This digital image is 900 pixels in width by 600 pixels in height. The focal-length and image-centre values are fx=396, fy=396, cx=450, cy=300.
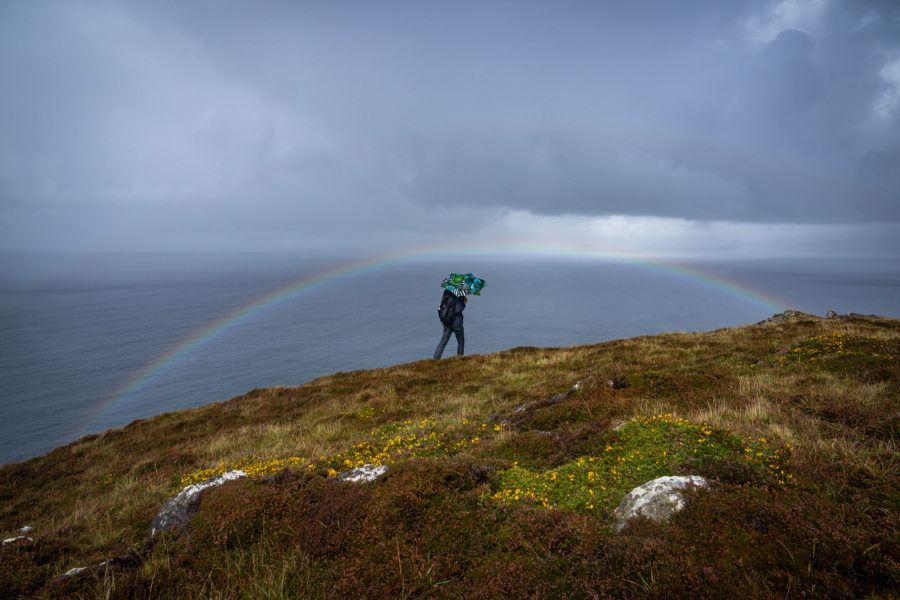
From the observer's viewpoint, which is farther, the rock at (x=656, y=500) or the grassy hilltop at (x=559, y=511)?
Answer: the rock at (x=656, y=500)

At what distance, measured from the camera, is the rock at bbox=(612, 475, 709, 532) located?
Answer: 484cm

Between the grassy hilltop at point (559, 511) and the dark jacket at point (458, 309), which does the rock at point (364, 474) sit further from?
the dark jacket at point (458, 309)

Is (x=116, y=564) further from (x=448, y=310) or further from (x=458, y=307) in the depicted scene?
(x=458, y=307)

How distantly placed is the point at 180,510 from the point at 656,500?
7603 millimetres

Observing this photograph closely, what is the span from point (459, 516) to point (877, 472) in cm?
552

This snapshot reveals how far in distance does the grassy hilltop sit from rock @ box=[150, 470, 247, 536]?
0.27 metres

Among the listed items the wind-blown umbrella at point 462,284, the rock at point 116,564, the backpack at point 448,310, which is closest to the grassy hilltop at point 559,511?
the rock at point 116,564

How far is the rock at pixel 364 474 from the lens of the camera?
7035 mm

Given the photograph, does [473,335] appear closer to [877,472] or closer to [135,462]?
[135,462]

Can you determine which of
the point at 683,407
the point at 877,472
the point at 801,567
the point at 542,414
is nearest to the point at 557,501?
the point at 801,567

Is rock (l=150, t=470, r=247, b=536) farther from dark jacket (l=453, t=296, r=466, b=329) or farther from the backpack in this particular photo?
dark jacket (l=453, t=296, r=466, b=329)

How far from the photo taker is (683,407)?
10031mm

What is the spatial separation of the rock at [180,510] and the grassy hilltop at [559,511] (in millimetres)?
270

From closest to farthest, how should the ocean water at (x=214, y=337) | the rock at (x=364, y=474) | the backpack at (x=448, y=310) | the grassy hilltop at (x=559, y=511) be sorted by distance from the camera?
the grassy hilltop at (x=559, y=511) → the rock at (x=364, y=474) → the backpack at (x=448, y=310) → the ocean water at (x=214, y=337)
